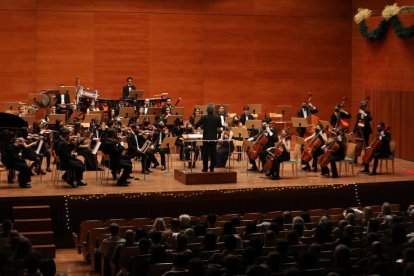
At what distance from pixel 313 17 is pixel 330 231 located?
15624 mm

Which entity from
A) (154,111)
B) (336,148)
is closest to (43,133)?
(154,111)

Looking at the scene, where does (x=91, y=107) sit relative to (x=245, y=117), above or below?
above

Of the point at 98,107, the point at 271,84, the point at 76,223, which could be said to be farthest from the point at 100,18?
the point at 76,223

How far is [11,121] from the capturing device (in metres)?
16.7

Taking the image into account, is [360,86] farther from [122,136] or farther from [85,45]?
[122,136]

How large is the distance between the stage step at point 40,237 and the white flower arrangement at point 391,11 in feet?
40.3

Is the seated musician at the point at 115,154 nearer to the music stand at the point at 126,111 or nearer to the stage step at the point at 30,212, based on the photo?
the stage step at the point at 30,212

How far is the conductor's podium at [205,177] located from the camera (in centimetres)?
1766

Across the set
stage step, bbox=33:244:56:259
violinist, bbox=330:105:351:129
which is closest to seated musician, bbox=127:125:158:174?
stage step, bbox=33:244:56:259

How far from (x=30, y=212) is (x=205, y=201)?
374cm

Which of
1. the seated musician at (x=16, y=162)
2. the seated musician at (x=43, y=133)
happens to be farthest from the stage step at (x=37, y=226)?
the seated musician at (x=43, y=133)

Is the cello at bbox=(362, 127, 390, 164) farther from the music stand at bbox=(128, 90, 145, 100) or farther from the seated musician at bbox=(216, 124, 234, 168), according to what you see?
the music stand at bbox=(128, 90, 145, 100)

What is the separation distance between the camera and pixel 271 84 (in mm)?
26625

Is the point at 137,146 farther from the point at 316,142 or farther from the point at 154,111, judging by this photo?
the point at 316,142
